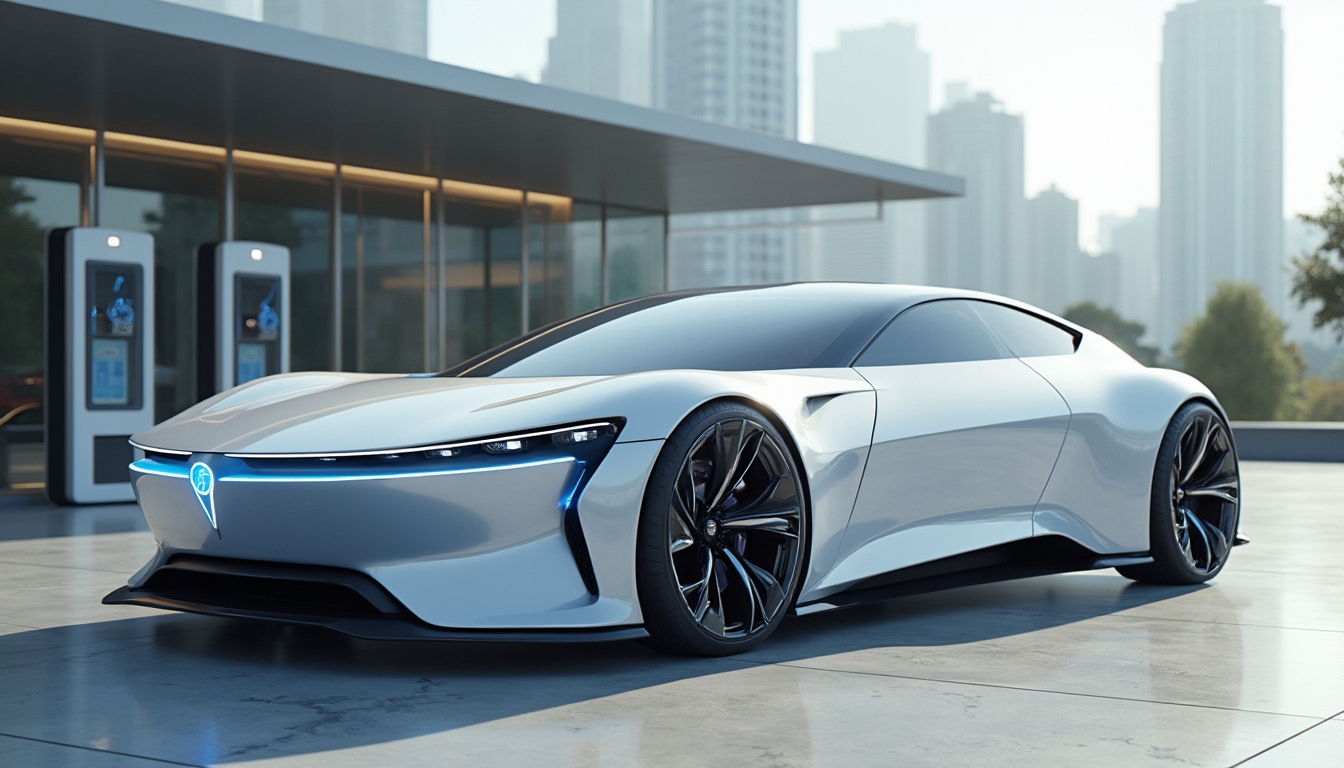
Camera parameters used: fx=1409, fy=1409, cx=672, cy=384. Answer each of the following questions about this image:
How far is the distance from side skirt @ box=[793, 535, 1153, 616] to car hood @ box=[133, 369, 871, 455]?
25.2 inches

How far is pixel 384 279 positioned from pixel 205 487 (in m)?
12.1

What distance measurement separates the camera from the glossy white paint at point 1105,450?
5332mm

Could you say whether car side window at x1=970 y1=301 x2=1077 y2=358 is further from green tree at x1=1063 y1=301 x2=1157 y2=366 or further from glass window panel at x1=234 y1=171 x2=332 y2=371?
green tree at x1=1063 y1=301 x2=1157 y2=366

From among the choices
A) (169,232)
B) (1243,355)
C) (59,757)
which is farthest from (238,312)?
(1243,355)

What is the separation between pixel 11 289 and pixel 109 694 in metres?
9.95

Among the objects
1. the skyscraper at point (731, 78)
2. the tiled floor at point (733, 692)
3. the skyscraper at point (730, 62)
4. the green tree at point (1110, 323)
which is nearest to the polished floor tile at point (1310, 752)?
the tiled floor at point (733, 692)

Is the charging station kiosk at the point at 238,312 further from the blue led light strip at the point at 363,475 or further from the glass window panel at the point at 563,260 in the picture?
the blue led light strip at the point at 363,475

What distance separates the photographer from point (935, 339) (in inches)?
201

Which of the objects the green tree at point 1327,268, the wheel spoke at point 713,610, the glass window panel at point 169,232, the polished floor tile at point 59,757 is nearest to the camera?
the polished floor tile at point 59,757

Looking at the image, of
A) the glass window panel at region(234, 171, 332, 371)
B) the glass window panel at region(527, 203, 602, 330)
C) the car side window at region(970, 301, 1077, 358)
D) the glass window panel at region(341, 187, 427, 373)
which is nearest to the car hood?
the car side window at region(970, 301, 1077, 358)

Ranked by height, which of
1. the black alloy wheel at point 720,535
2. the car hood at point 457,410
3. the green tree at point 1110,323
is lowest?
the black alloy wheel at point 720,535

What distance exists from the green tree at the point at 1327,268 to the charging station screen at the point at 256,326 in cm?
2971

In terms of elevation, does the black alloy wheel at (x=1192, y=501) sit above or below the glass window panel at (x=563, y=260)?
below

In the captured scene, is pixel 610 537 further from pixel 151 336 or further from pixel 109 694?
pixel 151 336
